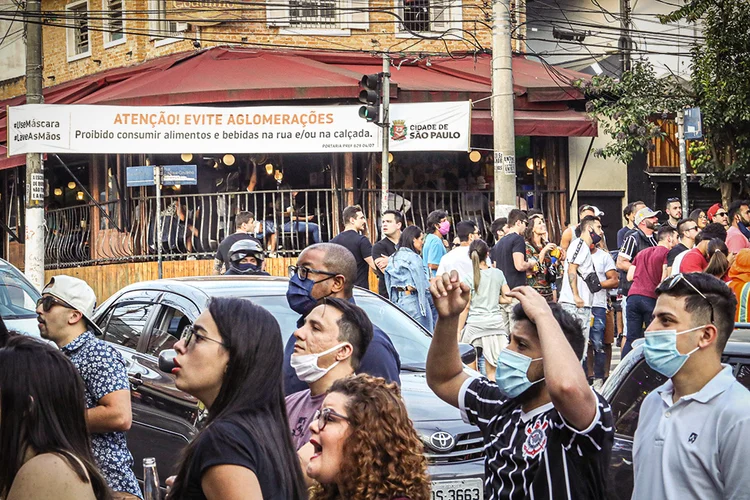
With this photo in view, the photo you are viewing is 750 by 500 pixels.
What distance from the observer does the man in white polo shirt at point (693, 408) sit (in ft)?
12.4

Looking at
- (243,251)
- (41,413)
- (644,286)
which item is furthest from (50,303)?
(644,286)

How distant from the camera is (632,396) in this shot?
18.9ft

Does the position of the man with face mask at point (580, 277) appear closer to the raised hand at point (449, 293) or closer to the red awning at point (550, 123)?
the red awning at point (550, 123)

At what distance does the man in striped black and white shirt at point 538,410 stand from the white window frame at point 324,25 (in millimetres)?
18918

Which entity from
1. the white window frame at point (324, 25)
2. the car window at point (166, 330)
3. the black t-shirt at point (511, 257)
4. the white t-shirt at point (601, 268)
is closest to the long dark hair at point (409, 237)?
the black t-shirt at point (511, 257)

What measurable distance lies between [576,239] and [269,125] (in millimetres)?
8103

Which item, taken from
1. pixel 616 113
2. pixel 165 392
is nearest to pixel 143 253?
pixel 616 113

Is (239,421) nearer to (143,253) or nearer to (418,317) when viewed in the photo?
(418,317)

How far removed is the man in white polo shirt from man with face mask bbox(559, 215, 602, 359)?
887 cm

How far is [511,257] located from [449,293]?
30.4ft

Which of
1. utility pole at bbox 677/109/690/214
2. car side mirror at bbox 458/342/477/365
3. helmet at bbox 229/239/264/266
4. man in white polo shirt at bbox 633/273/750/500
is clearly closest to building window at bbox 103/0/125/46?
utility pole at bbox 677/109/690/214

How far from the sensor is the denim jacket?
43.3 feet

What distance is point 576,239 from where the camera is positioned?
44.4 feet

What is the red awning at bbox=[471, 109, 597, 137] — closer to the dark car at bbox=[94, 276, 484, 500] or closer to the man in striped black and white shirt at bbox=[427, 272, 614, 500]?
the dark car at bbox=[94, 276, 484, 500]
